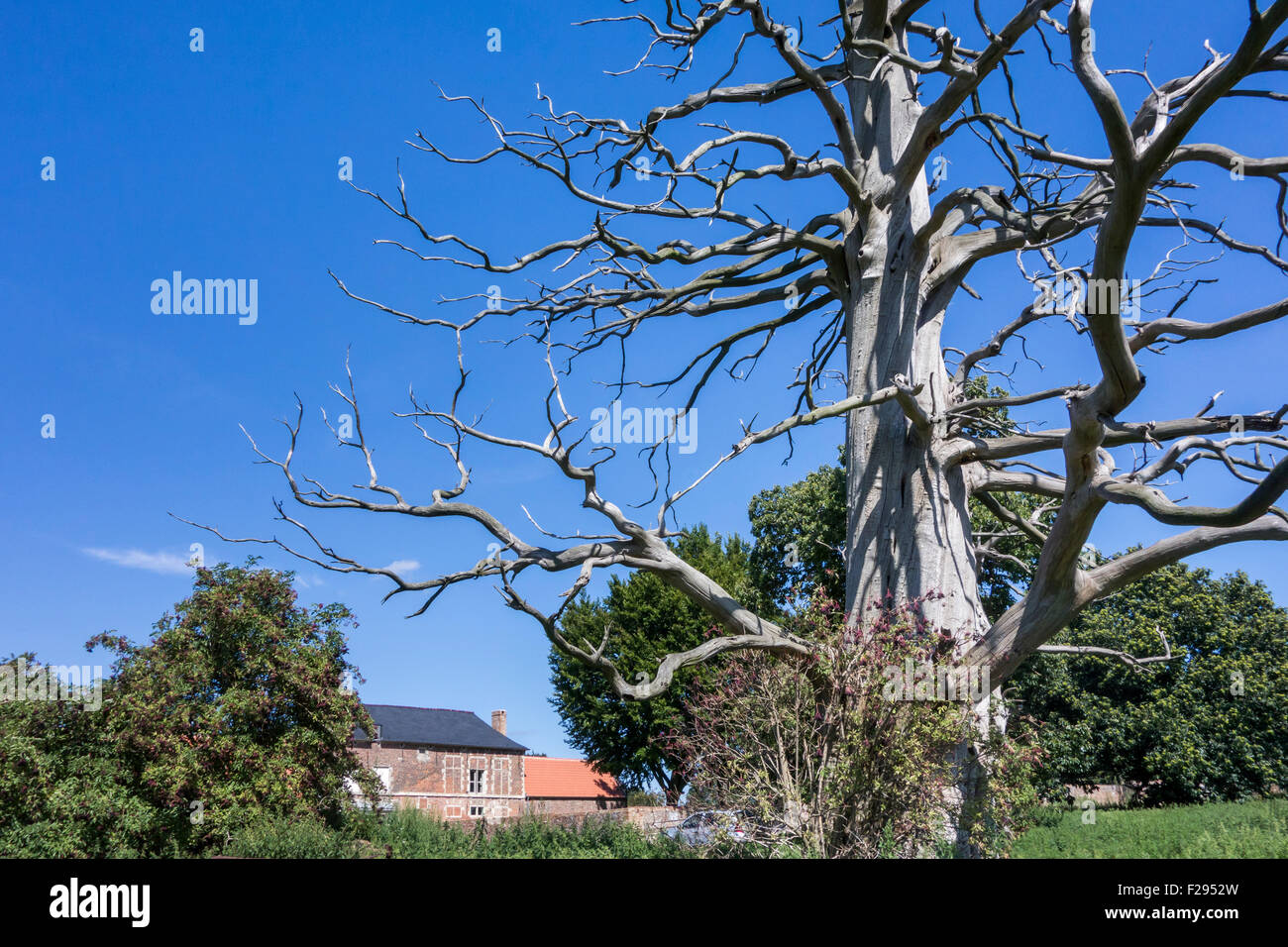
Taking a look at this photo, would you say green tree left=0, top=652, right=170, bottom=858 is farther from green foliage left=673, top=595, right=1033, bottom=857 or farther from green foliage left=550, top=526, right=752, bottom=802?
green foliage left=550, top=526, right=752, bottom=802

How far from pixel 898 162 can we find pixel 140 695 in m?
14.5

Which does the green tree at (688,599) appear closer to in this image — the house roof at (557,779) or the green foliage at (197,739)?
the green foliage at (197,739)

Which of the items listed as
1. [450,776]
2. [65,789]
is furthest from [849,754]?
[450,776]

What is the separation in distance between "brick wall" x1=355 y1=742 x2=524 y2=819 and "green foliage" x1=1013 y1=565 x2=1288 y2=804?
2432 centimetres

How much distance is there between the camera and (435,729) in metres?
46.0

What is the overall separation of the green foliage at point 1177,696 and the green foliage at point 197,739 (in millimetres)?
20476

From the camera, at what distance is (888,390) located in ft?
31.6

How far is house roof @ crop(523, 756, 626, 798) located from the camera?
166 feet

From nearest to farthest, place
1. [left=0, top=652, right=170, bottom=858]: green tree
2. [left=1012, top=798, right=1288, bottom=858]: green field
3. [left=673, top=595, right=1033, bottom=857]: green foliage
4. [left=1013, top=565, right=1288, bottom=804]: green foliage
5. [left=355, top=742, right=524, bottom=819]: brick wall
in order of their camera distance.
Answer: [left=673, top=595, right=1033, bottom=857]: green foliage < [left=1012, top=798, right=1288, bottom=858]: green field < [left=0, top=652, right=170, bottom=858]: green tree < [left=1013, top=565, right=1288, bottom=804]: green foliage < [left=355, top=742, right=524, bottom=819]: brick wall

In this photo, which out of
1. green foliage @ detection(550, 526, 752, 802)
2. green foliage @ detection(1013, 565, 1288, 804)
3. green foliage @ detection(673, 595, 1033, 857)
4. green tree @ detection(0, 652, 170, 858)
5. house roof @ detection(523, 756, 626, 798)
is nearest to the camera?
green foliage @ detection(673, 595, 1033, 857)

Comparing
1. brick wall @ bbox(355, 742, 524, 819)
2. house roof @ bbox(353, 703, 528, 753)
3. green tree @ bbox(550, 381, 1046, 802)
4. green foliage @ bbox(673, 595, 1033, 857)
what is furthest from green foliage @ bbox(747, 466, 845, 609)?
house roof @ bbox(353, 703, 528, 753)

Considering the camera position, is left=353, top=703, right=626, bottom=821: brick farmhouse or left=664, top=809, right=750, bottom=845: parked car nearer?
left=664, top=809, right=750, bottom=845: parked car
